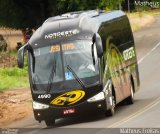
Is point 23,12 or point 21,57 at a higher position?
point 21,57

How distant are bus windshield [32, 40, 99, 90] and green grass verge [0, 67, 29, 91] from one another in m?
12.0

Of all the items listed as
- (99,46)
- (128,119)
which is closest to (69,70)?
(99,46)

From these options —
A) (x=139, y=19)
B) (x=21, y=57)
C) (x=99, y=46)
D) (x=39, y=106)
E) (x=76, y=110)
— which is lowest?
(x=139, y=19)

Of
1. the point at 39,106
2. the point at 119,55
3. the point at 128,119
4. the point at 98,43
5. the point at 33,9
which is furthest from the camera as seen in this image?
the point at 33,9

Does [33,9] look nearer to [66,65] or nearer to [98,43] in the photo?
[66,65]

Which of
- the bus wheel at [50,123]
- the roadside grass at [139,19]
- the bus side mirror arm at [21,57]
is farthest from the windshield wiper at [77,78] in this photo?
the roadside grass at [139,19]

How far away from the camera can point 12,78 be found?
113ft

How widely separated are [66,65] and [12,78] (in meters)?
15.0

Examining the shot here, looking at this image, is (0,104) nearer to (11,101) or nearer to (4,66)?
(11,101)

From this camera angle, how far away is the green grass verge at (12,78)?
32.5m

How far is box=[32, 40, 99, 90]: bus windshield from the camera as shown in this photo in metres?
19.5

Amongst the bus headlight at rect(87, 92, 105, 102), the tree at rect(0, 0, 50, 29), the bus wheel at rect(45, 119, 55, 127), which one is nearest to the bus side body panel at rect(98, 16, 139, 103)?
the bus headlight at rect(87, 92, 105, 102)

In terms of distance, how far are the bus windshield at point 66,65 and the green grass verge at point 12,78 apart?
12.0 metres

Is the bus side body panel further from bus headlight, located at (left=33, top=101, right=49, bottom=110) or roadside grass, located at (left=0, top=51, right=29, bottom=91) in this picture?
roadside grass, located at (left=0, top=51, right=29, bottom=91)
